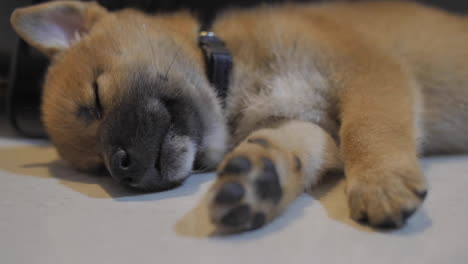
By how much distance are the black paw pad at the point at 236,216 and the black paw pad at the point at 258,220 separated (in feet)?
0.16

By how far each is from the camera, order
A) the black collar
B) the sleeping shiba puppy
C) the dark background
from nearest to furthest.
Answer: the sleeping shiba puppy < the black collar < the dark background

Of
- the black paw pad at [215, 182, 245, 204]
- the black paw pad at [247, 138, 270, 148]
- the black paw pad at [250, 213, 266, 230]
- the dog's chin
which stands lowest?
the dog's chin

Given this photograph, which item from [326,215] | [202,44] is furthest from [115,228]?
[202,44]

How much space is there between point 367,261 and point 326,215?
10.7 inches

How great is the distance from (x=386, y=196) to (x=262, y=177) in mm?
357

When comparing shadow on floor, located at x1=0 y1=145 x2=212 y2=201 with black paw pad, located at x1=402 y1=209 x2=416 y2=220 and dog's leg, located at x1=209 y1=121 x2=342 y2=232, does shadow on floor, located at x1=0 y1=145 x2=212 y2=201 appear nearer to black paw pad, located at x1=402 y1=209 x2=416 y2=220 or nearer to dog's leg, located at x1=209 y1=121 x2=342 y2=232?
dog's leg, located at x1=209 y1=121 x2=342 y2=232

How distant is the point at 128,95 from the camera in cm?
158

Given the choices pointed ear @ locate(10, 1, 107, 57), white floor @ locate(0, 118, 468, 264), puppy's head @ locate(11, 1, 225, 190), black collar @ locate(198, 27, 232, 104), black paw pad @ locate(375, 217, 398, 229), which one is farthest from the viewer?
pointed ear @ locate(10, 1, 107, 57)

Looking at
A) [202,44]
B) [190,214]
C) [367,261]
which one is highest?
[202,44]

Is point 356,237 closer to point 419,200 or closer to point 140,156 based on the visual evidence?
point 419,200

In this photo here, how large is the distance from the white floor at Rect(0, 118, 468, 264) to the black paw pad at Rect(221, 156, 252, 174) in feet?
0.56

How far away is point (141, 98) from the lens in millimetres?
1567

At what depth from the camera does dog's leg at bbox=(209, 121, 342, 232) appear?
1.04 meters

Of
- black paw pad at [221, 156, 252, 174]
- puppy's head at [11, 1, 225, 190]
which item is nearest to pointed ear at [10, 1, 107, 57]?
puppy's head at [11, 1, 225, 190]
